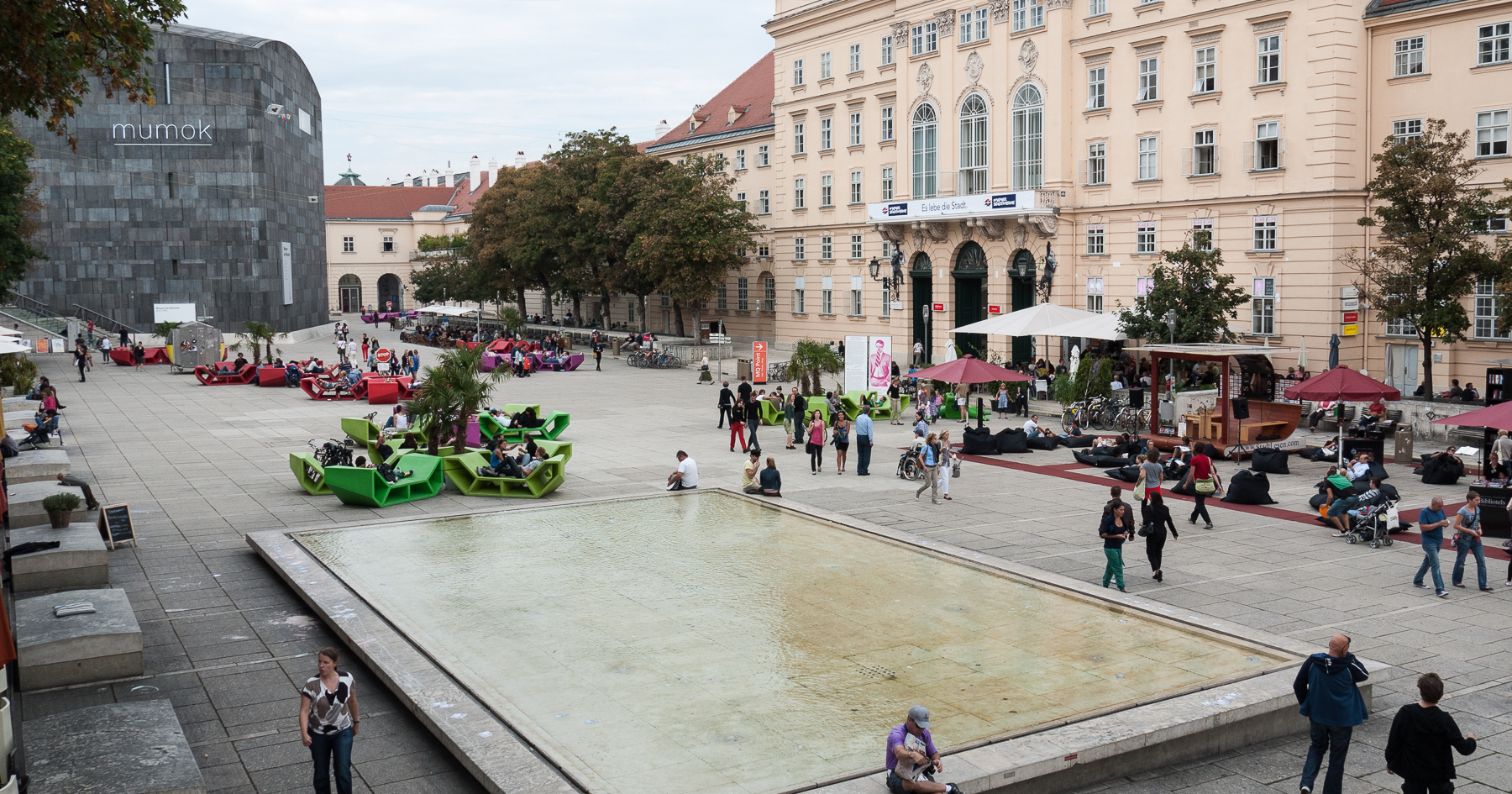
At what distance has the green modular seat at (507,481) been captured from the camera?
776 inches

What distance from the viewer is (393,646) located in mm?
11133

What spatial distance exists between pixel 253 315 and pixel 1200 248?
177 feet

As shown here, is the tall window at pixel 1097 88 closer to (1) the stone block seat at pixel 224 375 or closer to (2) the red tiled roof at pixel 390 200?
(1) the stone block seat at pixel 224 375

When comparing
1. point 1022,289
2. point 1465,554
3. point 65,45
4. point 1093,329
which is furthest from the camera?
point 1022,289

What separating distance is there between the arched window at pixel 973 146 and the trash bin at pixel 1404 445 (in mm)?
23756

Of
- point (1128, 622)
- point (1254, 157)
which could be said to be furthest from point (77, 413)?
point (1254, 157)

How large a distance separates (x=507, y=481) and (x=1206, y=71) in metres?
27.6

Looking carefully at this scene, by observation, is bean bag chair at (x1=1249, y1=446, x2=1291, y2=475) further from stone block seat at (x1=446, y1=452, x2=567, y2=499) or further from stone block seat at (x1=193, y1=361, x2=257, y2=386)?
stone block seat at (x1=193, y1=361, x2=257, y2=386)

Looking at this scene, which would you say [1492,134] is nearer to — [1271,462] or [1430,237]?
[1430,237]

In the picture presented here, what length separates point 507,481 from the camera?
19.8 m

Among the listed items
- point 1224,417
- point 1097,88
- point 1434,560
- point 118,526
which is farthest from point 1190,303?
point 118,526

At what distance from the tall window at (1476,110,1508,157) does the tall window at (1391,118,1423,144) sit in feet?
5.13

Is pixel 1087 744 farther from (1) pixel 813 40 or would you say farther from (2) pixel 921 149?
(1) pixel 813 40

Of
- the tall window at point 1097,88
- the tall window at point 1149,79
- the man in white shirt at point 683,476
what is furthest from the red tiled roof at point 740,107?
the man in white shirt at point 683,476
